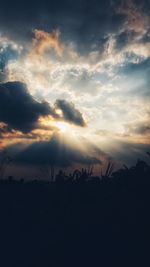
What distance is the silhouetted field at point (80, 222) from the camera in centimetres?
2477

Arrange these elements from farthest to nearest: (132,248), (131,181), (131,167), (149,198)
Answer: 1. (131,167)
2. (131,181)
3. (149,198)
4. (132,248)

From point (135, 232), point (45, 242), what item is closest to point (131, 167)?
point (135, 232)

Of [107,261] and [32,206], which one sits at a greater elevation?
[32,206]

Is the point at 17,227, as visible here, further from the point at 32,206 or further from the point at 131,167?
the point at 131,167

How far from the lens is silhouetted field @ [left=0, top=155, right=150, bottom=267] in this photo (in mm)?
24766

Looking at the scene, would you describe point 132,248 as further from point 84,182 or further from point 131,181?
point 84,182

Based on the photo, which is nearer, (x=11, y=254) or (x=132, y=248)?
(x=132, y=248)

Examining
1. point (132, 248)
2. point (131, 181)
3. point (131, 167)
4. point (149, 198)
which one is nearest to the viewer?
point (132, 248)

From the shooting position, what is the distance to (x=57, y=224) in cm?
2878

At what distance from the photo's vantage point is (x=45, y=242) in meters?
27.9

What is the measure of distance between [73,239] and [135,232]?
6.33 metres

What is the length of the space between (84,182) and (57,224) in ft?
18.7

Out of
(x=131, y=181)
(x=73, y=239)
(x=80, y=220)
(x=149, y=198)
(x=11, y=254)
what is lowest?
(x=11, y=254)

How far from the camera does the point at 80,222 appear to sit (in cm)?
2764
